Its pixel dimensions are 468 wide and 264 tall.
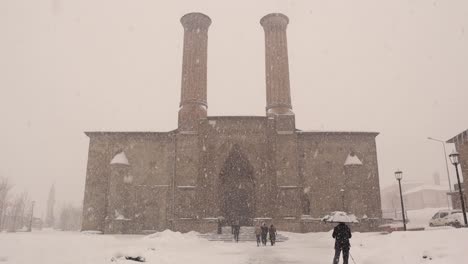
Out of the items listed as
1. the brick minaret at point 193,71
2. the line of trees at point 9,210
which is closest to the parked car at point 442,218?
the brick minaret at point 193,71

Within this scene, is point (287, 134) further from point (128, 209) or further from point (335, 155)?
point (128, 209)

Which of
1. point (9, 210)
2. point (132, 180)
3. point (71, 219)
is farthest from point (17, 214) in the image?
point (132, 180)

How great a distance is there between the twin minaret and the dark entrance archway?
4.57 m

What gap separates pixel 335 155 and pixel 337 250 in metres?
22.0

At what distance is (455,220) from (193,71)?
22.4 meters

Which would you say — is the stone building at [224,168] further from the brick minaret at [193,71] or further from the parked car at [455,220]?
the parked car at [455,220]

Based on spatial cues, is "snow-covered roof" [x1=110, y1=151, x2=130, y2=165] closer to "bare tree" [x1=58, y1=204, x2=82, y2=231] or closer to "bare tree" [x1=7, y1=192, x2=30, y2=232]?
"bare tree" [x1=7, y1=192, x2=30, y2=232]

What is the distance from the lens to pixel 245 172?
30375 millimetres

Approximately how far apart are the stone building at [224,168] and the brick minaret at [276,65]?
0.09 metres

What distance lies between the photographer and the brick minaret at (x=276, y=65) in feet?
106

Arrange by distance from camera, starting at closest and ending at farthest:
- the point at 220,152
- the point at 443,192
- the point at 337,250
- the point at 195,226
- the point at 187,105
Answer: the point at 337,250 → the point at 195,226 → the point at 220,152 → the point at 187,105 → the point at 443,192

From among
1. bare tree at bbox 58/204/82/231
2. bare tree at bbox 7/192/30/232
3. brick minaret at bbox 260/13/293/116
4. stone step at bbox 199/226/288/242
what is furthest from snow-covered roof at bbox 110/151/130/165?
bare tree at bbox 58/204/82/231

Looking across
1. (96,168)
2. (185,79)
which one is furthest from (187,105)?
(96,168)

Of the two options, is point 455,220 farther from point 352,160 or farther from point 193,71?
point 193,71
